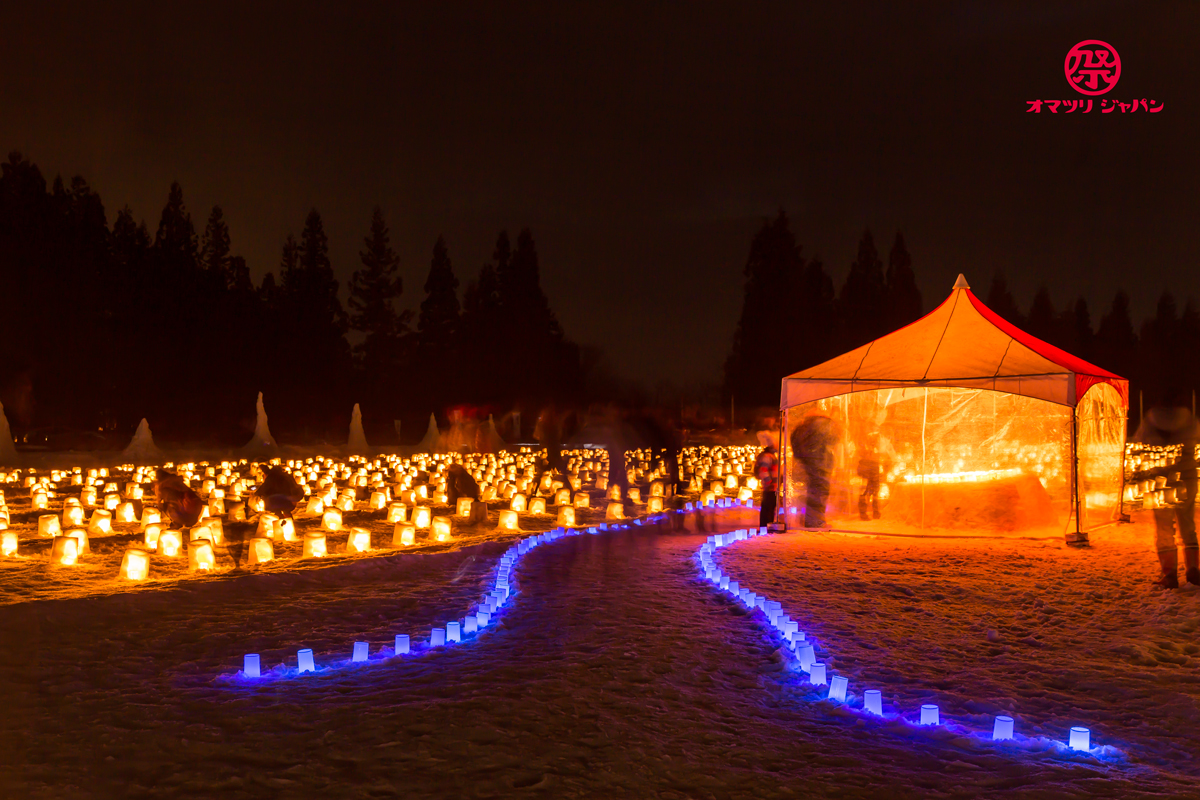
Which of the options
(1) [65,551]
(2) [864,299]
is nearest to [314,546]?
(1) [65,551]

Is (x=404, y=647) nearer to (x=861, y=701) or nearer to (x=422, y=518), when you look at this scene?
(x=861, y=701)

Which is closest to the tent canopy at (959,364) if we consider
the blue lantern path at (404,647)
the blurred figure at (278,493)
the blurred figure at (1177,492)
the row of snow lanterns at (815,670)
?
the blurred figure at (1177,492)

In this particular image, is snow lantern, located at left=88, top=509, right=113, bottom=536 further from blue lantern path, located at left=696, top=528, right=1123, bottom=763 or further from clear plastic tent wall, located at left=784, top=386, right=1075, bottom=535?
clear plastic tent wall, located at left=784, top=386, right=1075, bottom=535

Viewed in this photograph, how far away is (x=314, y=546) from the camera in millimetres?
9711

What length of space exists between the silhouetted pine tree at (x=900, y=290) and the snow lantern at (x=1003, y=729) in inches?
2079

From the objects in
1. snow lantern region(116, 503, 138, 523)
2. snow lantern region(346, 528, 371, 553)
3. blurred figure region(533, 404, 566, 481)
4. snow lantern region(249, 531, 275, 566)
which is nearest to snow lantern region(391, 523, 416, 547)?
snow lantern region(346, 528, 371, 553)

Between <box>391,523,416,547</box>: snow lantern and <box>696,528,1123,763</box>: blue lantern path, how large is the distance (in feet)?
15.8

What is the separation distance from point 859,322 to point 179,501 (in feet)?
164

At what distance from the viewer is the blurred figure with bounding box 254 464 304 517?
11.3 metres

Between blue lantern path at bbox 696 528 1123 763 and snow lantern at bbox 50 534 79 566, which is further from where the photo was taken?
snow lantern at bbox 50 534 79 566

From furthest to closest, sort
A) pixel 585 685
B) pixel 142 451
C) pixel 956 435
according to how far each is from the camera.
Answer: pixel 142 451
pixel 956 435
pixel 585 685

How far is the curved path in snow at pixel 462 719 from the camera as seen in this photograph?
3.79 meters

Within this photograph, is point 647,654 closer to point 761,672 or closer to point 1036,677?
point 761,672

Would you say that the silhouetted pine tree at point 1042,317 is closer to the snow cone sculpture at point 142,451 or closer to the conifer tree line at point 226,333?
the conifer tree line at point 226,333
